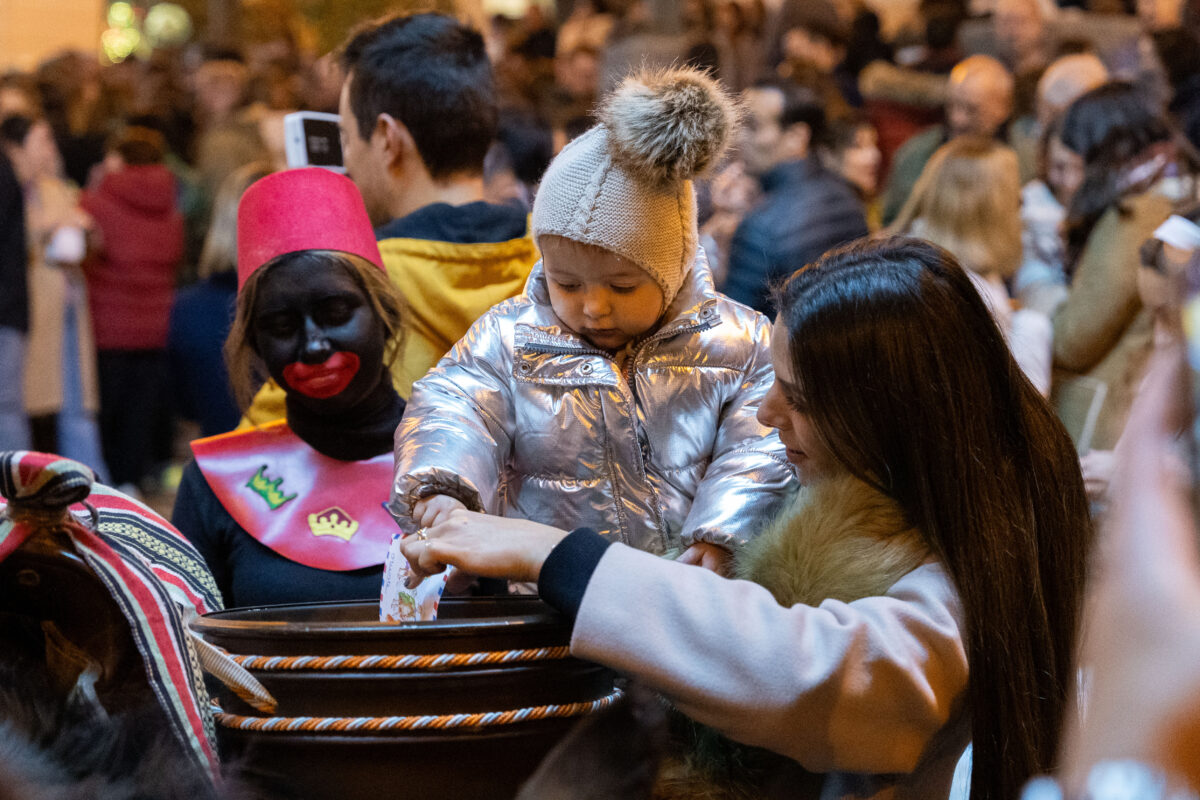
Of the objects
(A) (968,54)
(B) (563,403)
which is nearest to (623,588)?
(B) (563,403)

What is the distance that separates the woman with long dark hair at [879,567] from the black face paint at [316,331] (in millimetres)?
659

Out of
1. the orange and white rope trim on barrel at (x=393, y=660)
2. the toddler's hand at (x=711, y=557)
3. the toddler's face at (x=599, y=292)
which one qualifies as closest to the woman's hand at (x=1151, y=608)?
the orange and white rope trim on barrel at (x=393, y=660)

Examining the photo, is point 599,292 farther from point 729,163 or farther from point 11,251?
point 11,251

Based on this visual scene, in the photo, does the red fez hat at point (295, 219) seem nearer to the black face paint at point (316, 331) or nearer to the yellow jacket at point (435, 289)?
the black face paint at point (316, 331)

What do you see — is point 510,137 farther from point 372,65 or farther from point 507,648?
point 507,648

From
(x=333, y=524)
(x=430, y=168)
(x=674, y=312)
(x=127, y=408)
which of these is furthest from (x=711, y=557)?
(x=127, y=408)

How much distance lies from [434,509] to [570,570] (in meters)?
0.31

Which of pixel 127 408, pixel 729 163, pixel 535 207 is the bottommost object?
pixel 127 408

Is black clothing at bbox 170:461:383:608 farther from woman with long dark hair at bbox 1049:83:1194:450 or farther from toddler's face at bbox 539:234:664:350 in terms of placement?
woman with long dark hair at bbox 1049:83:1194:450

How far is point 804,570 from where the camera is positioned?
1419mm

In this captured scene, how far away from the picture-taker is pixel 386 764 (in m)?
1.28

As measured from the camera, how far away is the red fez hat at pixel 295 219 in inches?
84.0

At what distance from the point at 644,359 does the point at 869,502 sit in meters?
0.48

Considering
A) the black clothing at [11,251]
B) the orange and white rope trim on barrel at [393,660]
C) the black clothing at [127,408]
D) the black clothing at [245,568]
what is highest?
the orange and white rope trim on barrel at [393,660]
